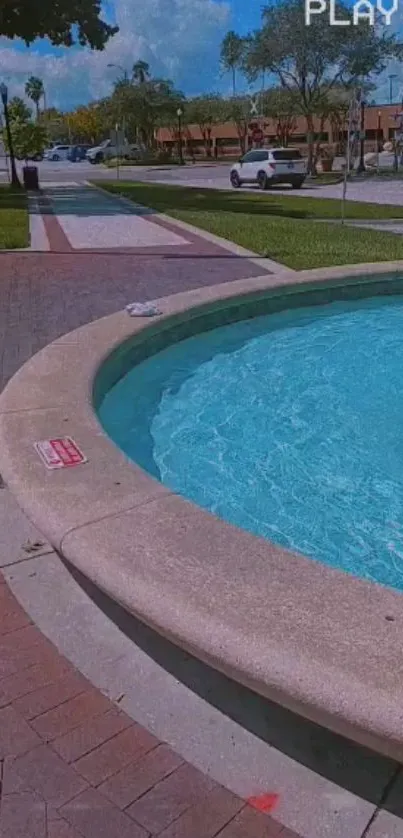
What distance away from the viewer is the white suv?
31.0m

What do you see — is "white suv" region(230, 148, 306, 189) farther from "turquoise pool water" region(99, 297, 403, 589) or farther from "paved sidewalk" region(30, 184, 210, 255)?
"turquoise pool water" region(99, 297, 403, 589)

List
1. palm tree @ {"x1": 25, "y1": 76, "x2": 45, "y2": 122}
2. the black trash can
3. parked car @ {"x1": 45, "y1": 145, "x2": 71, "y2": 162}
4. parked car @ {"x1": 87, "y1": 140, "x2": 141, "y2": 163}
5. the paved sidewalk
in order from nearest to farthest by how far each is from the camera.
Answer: the paved sidewalk
the black trash can
parked car @ {"x1": 87, "y1": 140, "x2": 141, "y2": 163}
parked car @ {"x1": 45, "y1": 145, "x2": 71, "y2": 162}
palm tree @ {"x1": 25, "y1": 76, "x2": 45, "y2": 122}

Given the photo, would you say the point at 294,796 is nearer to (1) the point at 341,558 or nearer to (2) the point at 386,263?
(1) the point at 341,558

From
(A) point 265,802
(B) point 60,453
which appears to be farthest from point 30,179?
(A) point 265,802

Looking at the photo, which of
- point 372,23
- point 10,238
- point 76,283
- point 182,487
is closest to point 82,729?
point 182,487

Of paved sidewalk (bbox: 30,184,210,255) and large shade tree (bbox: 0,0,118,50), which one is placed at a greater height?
large shade tree (bbox: 0,0,118,50)

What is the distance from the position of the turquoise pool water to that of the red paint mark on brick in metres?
1.65

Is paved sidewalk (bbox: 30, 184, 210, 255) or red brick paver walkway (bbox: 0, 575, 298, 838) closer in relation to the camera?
red brick paver walkway (bbox: 0, 575, 298, 838)

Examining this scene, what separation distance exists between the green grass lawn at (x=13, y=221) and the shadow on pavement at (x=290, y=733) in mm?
11181

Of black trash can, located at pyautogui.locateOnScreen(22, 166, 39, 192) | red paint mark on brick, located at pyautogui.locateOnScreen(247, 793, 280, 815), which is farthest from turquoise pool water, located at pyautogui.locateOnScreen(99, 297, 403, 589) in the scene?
black trash can, located at pyautogui.locateOnScreen(22, 166, 39, 192)

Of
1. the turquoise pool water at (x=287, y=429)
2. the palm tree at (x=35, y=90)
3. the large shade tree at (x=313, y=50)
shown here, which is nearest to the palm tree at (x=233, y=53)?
the large shade tree at (x=313, y=50)

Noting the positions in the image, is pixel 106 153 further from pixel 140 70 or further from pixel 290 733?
pixel 290 733

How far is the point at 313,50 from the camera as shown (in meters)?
36.5

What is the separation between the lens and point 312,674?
6.58ft
